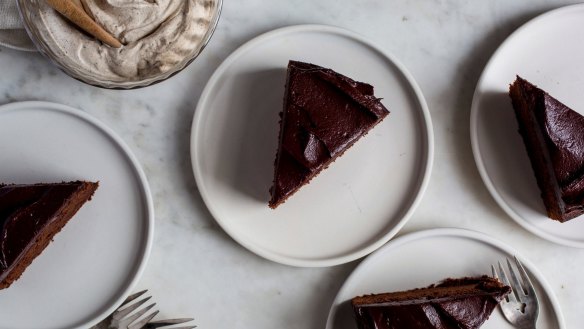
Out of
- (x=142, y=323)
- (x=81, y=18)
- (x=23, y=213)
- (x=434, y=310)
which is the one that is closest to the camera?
(x=81, y=18)

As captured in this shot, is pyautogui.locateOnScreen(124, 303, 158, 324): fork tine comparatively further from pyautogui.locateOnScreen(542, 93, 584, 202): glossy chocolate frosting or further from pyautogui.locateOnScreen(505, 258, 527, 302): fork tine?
pyautogui.locateOnScreen(542, 93, 584, 202): glossy chocolate frosting

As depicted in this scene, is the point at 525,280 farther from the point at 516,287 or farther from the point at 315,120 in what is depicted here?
the point at 315,120

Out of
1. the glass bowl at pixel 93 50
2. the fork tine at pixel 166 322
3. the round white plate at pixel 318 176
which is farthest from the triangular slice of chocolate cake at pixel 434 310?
the glass bowl at pixel 93 50

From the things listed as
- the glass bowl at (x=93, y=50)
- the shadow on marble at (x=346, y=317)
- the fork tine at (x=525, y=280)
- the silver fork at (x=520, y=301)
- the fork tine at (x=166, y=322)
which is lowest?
the fork tine at (x=166, y=322)

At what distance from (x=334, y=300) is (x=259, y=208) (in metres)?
0.62

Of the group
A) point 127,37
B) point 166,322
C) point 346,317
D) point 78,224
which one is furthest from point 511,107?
point 78,224

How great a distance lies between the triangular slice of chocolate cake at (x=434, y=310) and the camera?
306 centimetres

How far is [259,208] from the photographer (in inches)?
129

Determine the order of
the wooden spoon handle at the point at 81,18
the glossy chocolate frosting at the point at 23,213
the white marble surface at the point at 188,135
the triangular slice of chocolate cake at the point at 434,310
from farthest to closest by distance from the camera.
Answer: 1. the white marble surface at the point at 188,135
2. the triangular slice of chocolate cake at the point at 434,310
3. the glossy chocolate frosting at the point at 23,213
4. the wooden spoon handle at the point at 81,18

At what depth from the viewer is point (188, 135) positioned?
3.28 m

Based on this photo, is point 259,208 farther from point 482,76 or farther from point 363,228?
point 482,76

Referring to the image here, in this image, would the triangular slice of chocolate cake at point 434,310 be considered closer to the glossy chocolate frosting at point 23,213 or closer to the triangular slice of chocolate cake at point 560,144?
the triangular slice of chocolate cake at point 560,144

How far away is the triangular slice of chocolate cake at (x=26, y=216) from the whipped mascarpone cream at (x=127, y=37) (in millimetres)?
618

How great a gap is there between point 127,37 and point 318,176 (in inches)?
47.7
